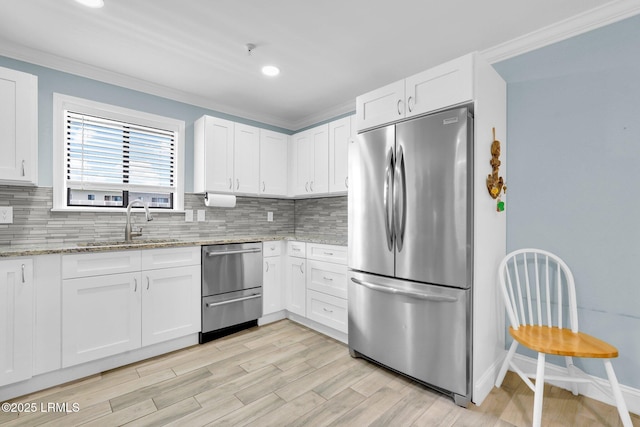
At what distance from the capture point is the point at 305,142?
11.8 ft

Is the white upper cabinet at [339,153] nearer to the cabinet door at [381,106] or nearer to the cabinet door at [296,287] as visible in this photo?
the cabinet door at [381,106]

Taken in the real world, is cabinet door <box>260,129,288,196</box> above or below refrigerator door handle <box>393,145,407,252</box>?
above

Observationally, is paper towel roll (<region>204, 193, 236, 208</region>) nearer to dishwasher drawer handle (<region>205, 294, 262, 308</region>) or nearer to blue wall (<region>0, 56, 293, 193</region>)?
blue wall (<region>0, 56, 293, 193</region>)

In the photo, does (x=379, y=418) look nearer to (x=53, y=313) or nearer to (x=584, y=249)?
(x=584, y=249)

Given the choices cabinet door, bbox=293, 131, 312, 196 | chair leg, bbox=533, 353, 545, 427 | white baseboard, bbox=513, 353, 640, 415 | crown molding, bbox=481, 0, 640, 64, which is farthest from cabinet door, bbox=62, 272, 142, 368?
crown molding, bbox=481, 0, 640, 64

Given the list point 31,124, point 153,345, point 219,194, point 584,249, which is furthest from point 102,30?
point 584,249

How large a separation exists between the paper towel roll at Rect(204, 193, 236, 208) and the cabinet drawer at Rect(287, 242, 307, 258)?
79cm

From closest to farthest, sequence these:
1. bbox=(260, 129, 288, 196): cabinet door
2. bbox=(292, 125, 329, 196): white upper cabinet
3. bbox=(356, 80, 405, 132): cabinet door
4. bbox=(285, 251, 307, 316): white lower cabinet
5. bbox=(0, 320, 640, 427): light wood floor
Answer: bbox=(0, 320, 640, 427): light wood floor, bbox=(356, 80, 405, 132): cabinet door, bbox=(285, 251, 307, 316): white lower cabinet, bbox=(292, 125, 329, 196): white upper cabinet, bbox=(260, 129, 288, 196): cabinet door

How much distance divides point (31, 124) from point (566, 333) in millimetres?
3884

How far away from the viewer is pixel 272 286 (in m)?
3.35

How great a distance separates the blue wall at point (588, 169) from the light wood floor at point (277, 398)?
1.97 ft

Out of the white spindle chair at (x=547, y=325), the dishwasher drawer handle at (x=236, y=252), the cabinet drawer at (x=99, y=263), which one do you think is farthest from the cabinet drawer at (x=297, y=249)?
the white spindle chair at (x=547, y=325)

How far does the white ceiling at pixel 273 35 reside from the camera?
6.14 ft

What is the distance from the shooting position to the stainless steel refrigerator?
6.13 ft
